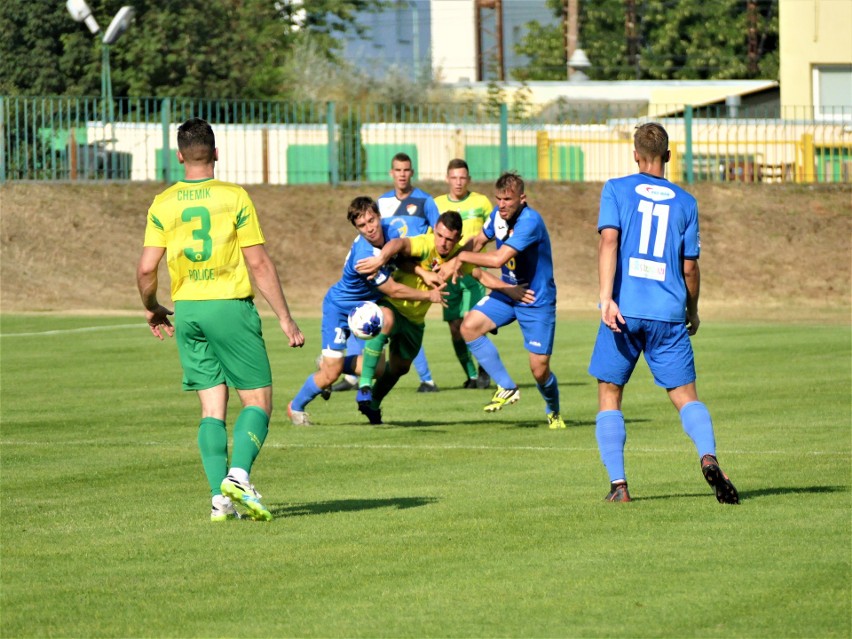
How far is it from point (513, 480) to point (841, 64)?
45.2 metres

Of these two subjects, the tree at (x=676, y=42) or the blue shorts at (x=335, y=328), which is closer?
the blue shorts at (x=335, y=328)

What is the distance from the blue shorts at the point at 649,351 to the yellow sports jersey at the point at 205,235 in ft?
6.93

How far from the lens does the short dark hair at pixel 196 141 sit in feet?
28.1

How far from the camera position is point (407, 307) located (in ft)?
45.2

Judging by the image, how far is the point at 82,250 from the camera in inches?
1372

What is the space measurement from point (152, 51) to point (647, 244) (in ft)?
137

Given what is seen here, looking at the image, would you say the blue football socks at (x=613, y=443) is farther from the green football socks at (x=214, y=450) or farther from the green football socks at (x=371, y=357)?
the green football socks at (x=371, y=357)

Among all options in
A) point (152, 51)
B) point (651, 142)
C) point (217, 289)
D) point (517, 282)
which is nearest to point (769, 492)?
point (651, 142)

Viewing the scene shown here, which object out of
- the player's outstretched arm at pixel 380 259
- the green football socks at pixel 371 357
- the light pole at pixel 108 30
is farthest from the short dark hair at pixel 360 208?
the light pole at pixel 108 30

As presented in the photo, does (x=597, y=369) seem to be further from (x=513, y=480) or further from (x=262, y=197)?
(x=262, y=197)

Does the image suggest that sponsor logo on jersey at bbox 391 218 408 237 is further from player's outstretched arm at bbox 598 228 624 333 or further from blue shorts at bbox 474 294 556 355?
player's outstretched arm at bbox 598 228 624 333

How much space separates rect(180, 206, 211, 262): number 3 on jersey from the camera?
8.66 metres

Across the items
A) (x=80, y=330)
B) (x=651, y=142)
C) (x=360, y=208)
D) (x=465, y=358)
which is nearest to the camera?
(x=651, y=142)

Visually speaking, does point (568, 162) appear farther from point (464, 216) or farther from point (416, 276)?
point (416, 276)
